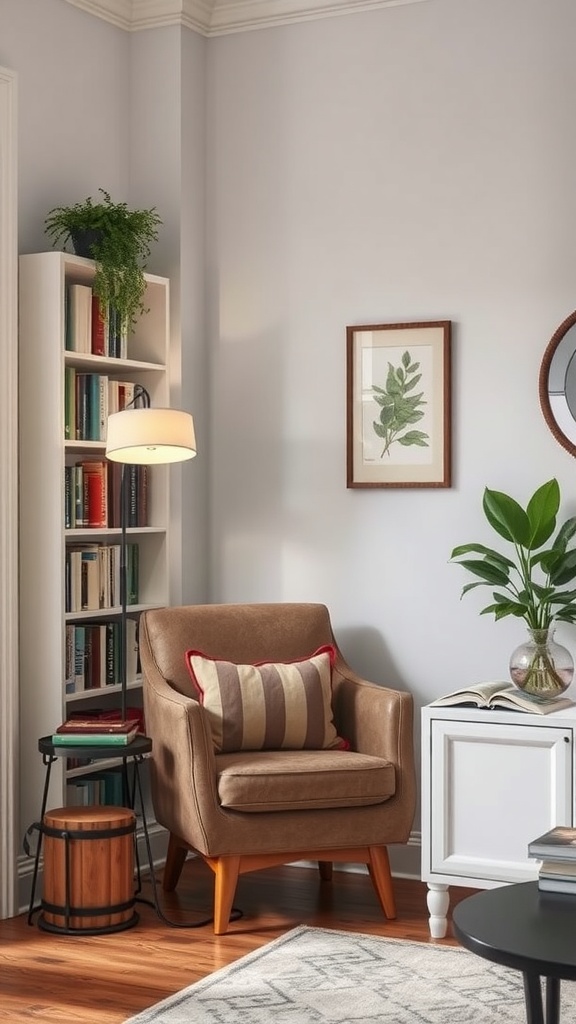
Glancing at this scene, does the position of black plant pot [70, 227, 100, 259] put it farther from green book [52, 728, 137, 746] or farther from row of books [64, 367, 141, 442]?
green book [52, 728, 137, 746]

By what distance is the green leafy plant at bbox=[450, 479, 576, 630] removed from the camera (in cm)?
401

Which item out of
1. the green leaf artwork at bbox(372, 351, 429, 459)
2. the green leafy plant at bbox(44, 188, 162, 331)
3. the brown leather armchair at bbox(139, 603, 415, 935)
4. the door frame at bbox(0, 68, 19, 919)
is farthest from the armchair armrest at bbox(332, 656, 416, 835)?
the green leafy plant at bbox(44, 188, 162, 331)

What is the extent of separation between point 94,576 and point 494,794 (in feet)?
4.88

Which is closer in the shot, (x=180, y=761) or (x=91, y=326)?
(x=180, y=761)

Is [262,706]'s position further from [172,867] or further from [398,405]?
[398,405]

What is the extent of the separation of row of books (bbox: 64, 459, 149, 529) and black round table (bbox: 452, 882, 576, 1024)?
2.10 metres

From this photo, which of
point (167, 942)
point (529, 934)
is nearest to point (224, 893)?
point (167, 942)

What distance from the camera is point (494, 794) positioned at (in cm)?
381

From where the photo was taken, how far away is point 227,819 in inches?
149

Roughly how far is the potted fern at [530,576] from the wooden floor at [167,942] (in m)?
0.82

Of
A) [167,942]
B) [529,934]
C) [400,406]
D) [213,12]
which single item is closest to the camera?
[529,934]

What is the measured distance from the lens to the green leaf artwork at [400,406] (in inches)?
177

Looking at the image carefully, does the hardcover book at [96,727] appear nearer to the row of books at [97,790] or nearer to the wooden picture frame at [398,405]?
the row of books at [97,790]

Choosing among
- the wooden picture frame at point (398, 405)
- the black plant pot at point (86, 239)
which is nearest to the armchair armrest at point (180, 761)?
the wooden picture frame at point (398, 405)
